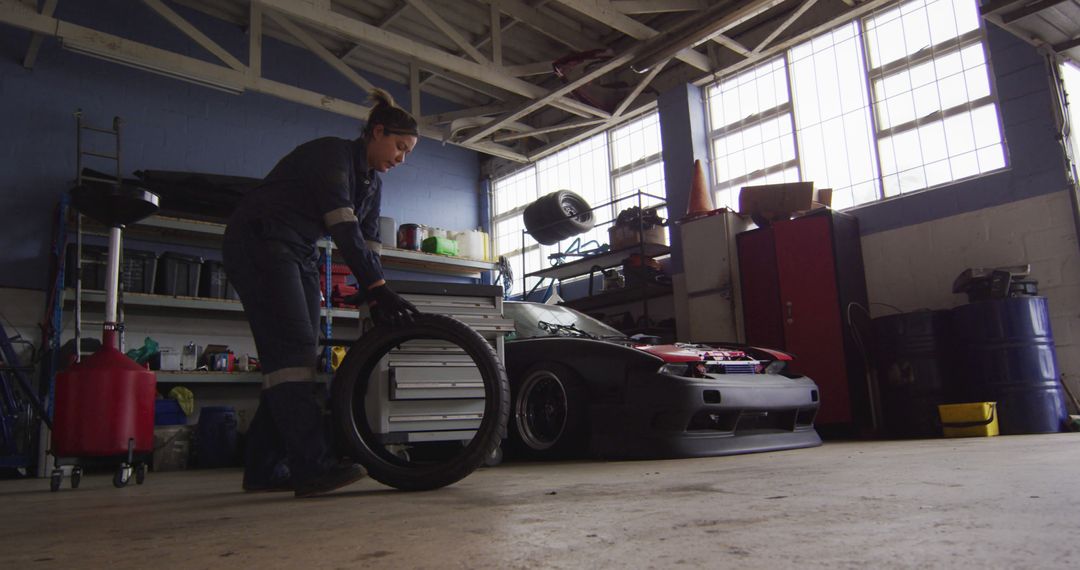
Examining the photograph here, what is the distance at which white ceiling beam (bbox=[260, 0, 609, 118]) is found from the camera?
570cm

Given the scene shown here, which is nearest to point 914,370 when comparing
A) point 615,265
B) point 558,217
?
point 615,265

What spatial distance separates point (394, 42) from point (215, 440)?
382 cm

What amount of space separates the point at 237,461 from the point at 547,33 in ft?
17.3

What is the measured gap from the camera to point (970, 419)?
177 inches

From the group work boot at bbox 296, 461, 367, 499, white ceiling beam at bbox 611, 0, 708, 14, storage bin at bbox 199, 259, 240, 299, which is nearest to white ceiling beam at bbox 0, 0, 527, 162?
storage bin at bbox 199, 259, 240, 299

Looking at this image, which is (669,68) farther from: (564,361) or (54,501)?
(54,501)

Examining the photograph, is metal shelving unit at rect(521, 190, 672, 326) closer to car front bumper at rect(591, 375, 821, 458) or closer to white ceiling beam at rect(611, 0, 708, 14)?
white ceiling beam at rect(611, 0, 708, 14)

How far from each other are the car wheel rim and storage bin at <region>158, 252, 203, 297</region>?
4.05m

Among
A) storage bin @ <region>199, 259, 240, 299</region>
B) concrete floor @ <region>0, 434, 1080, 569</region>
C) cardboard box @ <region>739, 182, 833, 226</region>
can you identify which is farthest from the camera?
storage bin @ <region>199, 259, 240, 299</region>

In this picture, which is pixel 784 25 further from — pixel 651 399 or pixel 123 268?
pixel 123 268

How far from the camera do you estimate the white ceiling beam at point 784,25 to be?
21.1 feet

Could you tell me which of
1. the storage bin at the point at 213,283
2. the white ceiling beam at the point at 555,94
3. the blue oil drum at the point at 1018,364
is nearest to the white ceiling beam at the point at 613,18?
the white ceiling beam at the point at 555,94

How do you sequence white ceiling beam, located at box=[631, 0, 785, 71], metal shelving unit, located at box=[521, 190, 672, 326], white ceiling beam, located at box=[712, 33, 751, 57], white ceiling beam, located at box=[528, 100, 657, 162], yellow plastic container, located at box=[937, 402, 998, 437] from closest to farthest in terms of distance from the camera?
yellow plastic container, located at box=[937, 402, 998, 437]
white ceiling beam, located at box=[631, 0, 785, 71]
white ceiling beam, located at box=[712, 33, 751, 57]
metal shelving unit, located at box=[521, 190, 672, 326]
white ceiling beam, located at box=[528, 100, 657, 162]

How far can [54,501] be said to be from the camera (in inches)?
100
